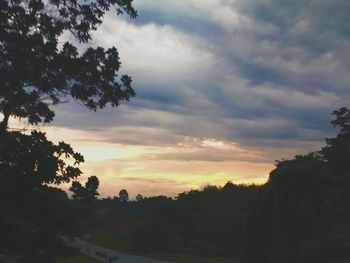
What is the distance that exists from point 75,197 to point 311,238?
2815 cm

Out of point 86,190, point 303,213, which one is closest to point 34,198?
point 86,190

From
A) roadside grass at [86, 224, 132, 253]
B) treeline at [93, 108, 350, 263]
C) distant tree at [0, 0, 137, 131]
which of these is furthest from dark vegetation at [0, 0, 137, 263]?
roadside grass at [86, 224, 132, 253]

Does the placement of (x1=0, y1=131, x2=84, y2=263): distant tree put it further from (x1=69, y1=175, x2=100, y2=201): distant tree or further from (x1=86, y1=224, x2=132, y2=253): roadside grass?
(x1=86, y1=224, x2=132, y2=253): roadside grass

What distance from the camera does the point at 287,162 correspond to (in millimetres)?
52094

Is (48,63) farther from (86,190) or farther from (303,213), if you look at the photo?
(303,213)

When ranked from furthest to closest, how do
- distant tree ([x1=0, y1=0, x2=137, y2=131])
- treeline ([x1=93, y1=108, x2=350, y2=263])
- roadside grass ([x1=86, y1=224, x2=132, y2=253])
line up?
roadside grass ([x1=86, y1=224, x2=132, y2=253]) → treeline ([x1=93, y1=108, x2=350, y2=263]) → distant tree ([x1=0, y1=0, x2=137, y2=131])

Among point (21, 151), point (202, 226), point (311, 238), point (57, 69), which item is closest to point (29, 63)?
point (57, 69)

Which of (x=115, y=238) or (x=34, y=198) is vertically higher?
(x=34, y=198)

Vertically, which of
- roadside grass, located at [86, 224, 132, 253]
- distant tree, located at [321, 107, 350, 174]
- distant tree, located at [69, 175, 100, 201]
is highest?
distant tree, located at [321, 107, 350, 174]

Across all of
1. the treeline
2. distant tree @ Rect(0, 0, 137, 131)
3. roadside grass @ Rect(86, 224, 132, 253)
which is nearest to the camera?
distant tree @ Rect(0, 0, 137, 131)

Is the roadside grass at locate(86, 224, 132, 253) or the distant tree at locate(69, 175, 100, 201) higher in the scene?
the distant tree at locate(69, 175, 100, 201)

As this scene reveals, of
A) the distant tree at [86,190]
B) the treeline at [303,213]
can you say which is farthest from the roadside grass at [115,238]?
the distant tree at [86,190]

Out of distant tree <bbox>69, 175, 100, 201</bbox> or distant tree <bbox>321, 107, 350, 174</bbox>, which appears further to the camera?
distant tree <bbox>321, 107, 350, 174</bbox>

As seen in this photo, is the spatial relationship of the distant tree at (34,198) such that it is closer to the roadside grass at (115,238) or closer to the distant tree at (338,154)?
the distant tree at (338,154)
